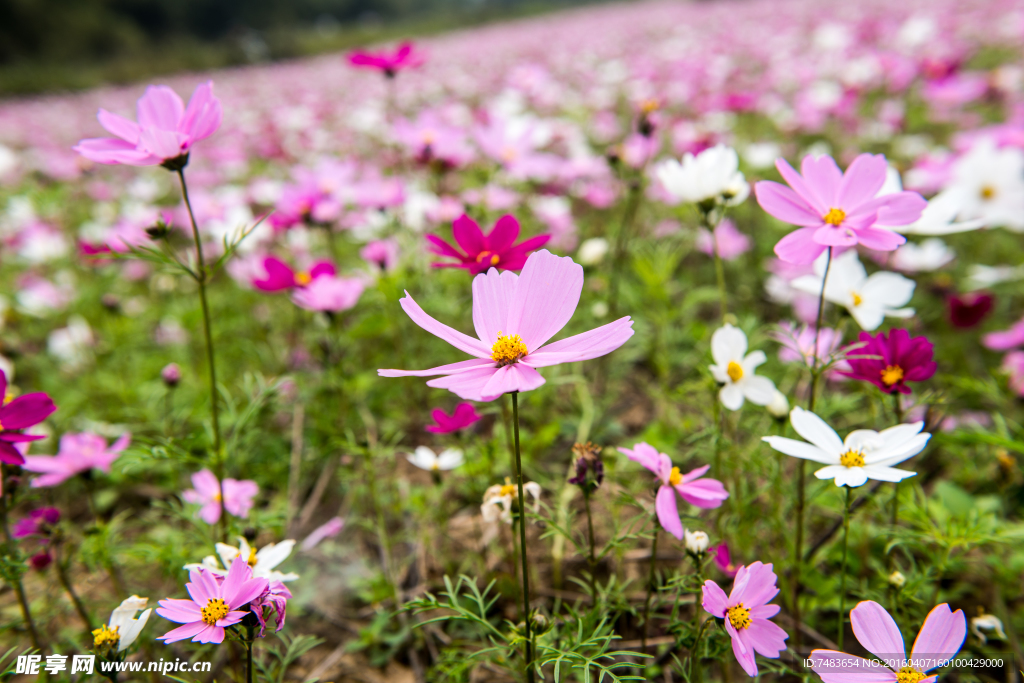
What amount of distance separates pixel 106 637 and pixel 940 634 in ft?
3.74

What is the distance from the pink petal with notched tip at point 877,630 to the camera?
72 cm

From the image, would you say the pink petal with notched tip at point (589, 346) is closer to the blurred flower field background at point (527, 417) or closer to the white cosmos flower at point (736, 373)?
the blurred flower field background at point (527, 417)

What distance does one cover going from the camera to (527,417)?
69.7 inches

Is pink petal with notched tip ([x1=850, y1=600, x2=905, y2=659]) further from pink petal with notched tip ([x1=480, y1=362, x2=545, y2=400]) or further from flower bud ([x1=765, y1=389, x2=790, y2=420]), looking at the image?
pink petal with notched tip ([x1=480, y1=362, x2=545, y2=400])

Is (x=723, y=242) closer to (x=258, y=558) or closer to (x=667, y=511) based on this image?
(x=667, y=511)

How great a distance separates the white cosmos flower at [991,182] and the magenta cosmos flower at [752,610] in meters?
1.58

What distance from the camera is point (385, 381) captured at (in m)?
2.00

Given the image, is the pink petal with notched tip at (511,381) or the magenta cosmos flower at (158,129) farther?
the magenta cosmos flower at (158,129)

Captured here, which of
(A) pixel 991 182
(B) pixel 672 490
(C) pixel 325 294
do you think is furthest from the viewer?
(A) pixel 991 182

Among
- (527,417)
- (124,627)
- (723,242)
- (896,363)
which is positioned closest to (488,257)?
(896,363)

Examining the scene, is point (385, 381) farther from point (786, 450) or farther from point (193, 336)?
point (786, 450)

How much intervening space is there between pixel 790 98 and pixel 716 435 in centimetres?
464

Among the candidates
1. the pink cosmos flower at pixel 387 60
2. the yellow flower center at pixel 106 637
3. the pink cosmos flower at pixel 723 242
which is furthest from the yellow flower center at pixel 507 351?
the pink cosmos flower at pixel 723 242

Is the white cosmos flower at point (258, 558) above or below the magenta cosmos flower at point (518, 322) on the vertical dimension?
below
